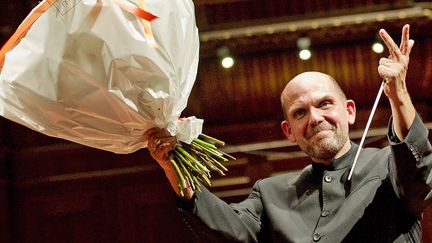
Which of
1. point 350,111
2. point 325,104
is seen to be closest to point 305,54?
point 350,111

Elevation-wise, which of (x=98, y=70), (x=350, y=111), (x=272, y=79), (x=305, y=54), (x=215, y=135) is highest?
(x=98, y=70)

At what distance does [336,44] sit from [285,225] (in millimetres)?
2144

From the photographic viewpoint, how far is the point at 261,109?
4.00 m

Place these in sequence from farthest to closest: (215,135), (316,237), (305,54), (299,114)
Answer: (215,135), (305,54), (299,114), (316,237)

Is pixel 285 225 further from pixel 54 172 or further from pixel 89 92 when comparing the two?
pixel 54 172

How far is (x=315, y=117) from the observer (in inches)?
81.0

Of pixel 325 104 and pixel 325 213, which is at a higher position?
pixel 325 104

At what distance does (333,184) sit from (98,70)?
0.72 m

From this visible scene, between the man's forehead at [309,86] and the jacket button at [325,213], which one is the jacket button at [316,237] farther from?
the man's forehead at [309,86]

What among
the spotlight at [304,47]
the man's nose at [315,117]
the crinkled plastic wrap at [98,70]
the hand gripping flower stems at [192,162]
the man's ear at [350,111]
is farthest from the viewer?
the spotlight at [304,47]

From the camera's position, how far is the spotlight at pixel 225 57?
3.92 meters

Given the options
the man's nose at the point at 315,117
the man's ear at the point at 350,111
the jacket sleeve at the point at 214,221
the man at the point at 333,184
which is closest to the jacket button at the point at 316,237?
the man at the point at 333,184

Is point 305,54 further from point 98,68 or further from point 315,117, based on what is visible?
point 98,68

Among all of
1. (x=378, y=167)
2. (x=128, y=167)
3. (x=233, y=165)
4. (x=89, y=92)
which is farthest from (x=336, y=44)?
(x=89, y=92)
